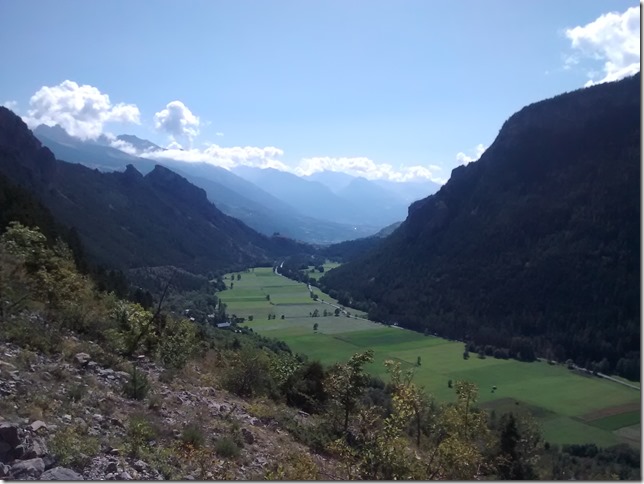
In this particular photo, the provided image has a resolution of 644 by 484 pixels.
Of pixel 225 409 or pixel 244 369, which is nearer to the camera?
pixel 225 409

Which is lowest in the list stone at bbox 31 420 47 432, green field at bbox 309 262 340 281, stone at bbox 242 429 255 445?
green field at bbox 309 262 340 281

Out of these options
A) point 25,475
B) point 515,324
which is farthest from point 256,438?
point 515,324

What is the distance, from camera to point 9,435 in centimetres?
661

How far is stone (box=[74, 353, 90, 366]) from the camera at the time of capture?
11188 millimetres

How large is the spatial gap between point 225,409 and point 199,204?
19165cm

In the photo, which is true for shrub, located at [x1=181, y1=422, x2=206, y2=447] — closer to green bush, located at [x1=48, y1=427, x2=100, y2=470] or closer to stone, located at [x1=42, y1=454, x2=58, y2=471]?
green bush, located at [x1=48, y1=427, x2=100, y2=470]

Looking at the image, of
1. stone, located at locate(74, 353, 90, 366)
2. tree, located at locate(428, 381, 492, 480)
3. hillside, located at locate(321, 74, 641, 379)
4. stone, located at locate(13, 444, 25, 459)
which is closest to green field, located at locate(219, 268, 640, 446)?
hillside, located at locate(321, 74, 641, 379)

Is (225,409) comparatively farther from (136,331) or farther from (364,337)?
(364,337)

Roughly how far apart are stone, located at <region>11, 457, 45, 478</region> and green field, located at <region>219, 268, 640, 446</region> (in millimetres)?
23928

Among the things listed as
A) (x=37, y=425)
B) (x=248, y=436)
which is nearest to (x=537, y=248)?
(x=248, y=436)

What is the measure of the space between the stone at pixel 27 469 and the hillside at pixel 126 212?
63097 mm

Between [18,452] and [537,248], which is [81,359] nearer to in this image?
[18,452]

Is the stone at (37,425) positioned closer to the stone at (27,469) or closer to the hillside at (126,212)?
the stone at (27,469)

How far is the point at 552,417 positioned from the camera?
46281 mm
